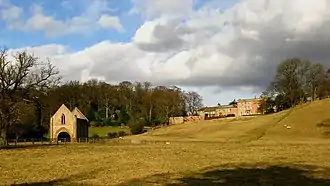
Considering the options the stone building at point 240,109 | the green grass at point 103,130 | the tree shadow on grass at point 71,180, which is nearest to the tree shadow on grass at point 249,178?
the tree shadow on grass at point 71,180

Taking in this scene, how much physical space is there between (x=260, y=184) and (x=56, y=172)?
1236 centimetres

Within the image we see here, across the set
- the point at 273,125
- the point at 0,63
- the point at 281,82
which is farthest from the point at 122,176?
the point at 281,82

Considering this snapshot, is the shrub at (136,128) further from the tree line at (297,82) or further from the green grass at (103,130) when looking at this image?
the tree line at (297,82)

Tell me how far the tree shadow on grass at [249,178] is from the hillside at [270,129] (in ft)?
177

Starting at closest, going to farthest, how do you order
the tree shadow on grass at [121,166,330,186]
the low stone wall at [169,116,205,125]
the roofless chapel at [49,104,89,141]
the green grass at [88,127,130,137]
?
the tree shadow on grass at [121,166,330,186], the roofless chapel at [49,104,89,141], the green grass at [88,127,130,137], the low stone wall at [169,116,205,125]

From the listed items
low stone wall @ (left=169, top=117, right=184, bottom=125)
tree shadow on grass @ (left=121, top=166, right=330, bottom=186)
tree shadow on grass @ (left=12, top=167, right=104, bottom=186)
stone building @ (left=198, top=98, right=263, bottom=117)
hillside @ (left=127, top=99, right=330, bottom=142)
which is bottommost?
tree shadow on grass @ (left=121, top=166, right=330, bottom=186)

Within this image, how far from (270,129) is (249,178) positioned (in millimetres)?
71794

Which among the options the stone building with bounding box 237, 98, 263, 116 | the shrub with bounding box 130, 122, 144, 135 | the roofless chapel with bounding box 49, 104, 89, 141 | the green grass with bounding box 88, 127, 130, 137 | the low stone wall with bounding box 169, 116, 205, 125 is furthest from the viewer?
the stone building with bounding box 237, 98, 263, 116

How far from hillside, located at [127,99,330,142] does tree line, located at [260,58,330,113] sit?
12.0 m

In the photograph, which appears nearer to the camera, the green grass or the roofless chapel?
the roofless chapel

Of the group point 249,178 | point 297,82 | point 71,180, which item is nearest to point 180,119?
point 297,82

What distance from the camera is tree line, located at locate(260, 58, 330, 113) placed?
384 feet

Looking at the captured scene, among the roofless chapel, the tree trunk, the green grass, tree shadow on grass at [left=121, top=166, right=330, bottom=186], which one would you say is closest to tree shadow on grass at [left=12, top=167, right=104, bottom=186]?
tree shadow on grass at [left=121, top=166, right=330, bottom=186]

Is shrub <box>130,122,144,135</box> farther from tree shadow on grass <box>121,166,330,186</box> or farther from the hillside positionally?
tree shadow on grass <box>121,166,330,186</box>
